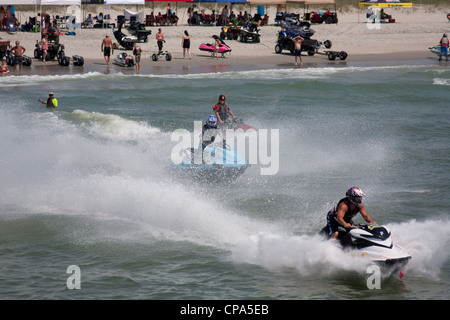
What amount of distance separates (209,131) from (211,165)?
65.4 inches

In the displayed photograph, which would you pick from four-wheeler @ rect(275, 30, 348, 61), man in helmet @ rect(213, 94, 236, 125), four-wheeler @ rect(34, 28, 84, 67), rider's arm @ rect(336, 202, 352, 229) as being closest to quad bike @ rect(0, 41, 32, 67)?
four-wheeler @ rect(34, 28, 84, 67)

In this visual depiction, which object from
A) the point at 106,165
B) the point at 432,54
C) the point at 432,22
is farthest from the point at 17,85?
the point at 432,22

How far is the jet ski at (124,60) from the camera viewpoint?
119 feet

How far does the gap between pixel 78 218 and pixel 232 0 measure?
1317 inches

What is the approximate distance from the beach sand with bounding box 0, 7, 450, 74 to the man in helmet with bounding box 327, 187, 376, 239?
86.8 feet

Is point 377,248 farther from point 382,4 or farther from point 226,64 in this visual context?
point 382,4

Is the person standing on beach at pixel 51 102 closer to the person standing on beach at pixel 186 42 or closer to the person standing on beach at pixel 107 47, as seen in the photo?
the person standing on beach at pixel 107 47

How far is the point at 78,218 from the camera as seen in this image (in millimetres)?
14211

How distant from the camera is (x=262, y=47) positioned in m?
42.8

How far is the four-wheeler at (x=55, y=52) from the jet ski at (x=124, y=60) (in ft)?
6.91

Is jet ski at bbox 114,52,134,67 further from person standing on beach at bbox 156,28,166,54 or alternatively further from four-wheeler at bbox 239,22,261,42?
four-wheeler at bbox 239,22,261,42

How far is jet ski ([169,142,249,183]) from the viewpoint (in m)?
16.4

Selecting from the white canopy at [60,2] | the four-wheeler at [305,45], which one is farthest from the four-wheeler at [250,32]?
the white canopy at [60,2]

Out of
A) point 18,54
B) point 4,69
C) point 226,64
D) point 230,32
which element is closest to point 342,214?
point 18,54
